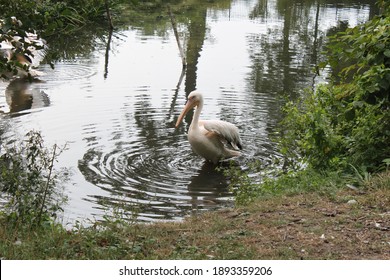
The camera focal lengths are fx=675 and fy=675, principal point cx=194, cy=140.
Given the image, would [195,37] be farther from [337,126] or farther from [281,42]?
[337,126]

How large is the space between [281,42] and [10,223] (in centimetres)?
1875

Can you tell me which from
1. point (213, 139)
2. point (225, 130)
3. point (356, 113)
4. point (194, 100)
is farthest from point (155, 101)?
point (356, 113)

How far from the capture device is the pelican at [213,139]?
1163 centimetres

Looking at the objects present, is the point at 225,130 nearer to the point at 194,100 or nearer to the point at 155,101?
the point at 194,100

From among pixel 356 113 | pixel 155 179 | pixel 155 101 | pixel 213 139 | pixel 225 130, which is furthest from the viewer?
pixel 155 101

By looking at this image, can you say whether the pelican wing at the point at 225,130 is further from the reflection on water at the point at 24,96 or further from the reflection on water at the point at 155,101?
the reflection on water at the point at 24,96

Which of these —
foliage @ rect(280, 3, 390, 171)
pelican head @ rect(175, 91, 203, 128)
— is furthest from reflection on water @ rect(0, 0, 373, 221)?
foliage @ rect(280, 3, 390, 171)

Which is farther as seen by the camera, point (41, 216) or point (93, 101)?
point (93, 101)

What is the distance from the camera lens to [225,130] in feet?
38.4

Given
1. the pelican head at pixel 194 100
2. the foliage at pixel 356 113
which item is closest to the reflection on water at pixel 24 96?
the pelican head at pixel 194 100

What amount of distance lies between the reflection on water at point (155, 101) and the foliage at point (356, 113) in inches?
61.2

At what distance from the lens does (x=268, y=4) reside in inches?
1436

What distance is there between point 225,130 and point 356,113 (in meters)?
3.02
